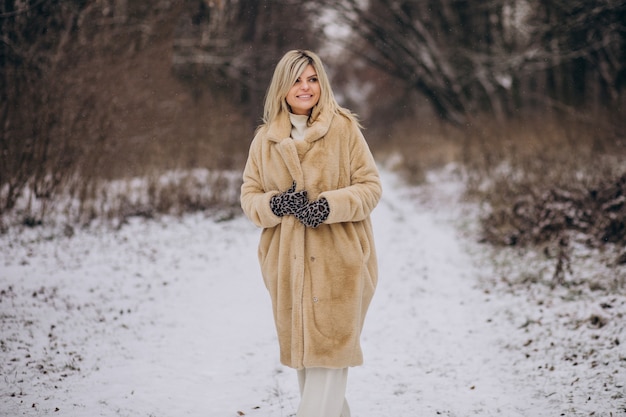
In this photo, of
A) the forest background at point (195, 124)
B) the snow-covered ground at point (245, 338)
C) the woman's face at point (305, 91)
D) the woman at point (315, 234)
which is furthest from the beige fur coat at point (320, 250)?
the forest background at point (195, 124)

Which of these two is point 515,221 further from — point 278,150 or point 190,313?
point 278,150

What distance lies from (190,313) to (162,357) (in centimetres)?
118

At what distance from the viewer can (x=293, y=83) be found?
295 centimetres

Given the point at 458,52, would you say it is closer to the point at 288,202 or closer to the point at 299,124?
the point at 299,124

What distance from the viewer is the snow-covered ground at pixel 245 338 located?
3908mm

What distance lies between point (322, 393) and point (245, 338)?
7.98ft

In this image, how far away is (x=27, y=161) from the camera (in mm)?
8461

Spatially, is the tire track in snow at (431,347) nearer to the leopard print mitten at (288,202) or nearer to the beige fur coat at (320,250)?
the beige fur coat at (320,250)

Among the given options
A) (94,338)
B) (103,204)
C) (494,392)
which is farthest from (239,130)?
(494,392)

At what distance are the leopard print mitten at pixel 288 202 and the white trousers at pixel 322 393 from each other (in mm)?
872

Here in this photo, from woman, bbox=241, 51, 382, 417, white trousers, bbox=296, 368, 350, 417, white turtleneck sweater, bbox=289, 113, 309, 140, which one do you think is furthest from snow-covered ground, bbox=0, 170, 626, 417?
white turtleneck sweater, bbox=289, 113, 309, 140

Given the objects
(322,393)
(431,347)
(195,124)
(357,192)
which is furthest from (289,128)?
(195,124)

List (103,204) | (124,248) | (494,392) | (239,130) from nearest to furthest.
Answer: (494,392)
(124,248)
(103,204)
(239,130)

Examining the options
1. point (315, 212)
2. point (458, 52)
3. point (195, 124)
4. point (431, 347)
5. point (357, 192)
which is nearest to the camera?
point (315, 212)
